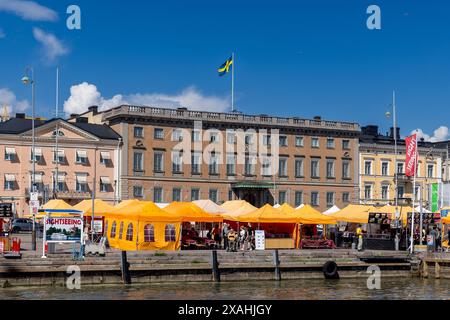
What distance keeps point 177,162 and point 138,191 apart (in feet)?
18.3

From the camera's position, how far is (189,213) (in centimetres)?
4700

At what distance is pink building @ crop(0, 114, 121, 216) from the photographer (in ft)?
267

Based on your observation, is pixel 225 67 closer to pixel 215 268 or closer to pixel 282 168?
pixel 282 168

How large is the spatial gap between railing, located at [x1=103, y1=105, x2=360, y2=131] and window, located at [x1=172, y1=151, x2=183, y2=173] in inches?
166

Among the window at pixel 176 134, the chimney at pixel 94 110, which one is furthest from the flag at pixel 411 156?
the chimney at pixel 94 110

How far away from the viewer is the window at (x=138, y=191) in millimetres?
87312

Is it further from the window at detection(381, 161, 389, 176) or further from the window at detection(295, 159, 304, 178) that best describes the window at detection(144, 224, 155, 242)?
the window at detection(381, 161, 389, 176)

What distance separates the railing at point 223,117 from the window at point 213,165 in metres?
4.34

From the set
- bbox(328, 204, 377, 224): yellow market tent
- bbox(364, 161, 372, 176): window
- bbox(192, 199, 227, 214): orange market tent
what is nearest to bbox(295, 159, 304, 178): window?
bbox(364, 161, 372, 176): window

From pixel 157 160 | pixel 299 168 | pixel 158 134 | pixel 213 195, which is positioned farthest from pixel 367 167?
pixel 158 134

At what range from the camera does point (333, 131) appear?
97.1m

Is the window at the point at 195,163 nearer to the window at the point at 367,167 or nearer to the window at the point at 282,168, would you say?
the window at the point at 282,168
